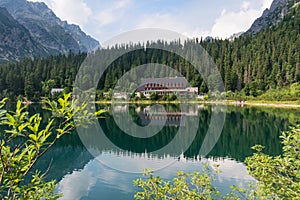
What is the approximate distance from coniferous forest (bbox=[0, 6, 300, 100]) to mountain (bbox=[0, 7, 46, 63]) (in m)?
75.2

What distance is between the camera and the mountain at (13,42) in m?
156

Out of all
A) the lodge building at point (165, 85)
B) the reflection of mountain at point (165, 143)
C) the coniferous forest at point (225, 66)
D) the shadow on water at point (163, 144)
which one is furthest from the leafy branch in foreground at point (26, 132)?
the lodge building at point (165, 85)

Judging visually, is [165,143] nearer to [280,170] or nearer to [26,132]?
[280,170]

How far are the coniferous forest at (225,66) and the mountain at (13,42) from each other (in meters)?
75.2

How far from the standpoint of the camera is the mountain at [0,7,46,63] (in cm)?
15575

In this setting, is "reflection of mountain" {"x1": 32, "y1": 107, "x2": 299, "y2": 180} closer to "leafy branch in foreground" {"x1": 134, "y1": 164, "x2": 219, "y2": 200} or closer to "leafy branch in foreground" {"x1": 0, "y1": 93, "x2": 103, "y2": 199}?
"leafy branch in foreground" {"x1": 134, "y1": 164, "x2": 219, "y2": 200}

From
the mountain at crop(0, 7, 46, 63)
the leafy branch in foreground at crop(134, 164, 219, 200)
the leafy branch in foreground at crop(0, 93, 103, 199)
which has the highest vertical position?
the mountain at crop(0, 7, 46, 63)

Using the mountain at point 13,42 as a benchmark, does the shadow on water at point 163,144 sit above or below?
below

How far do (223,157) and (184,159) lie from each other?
2.41m

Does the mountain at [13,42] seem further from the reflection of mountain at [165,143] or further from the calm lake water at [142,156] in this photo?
the calm lake water at [142,156]

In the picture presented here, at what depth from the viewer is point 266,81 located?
64812 millimetres

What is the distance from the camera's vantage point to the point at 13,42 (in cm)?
16438

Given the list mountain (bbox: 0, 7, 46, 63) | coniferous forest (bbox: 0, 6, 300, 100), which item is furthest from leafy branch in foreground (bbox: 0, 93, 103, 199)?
mountain (bbox: 0, 7, 46, 63)

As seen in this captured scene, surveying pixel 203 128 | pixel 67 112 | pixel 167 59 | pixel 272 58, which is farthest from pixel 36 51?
pixel 67 112
